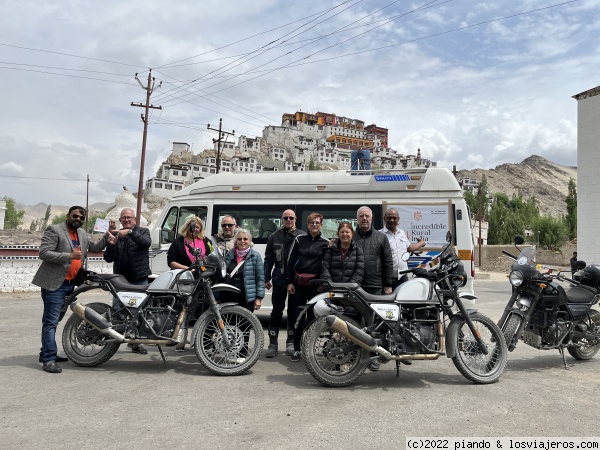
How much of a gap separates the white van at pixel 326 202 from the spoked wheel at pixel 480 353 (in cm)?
327

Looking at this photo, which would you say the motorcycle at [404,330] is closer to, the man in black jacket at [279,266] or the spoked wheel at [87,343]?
the man in black jacket at [279,266]

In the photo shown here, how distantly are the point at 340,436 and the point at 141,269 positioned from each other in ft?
11.8

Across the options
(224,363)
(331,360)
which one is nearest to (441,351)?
(331,360)

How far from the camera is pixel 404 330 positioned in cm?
489

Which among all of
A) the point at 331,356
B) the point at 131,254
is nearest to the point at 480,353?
the point at 331,356

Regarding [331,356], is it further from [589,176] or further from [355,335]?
[589,176]

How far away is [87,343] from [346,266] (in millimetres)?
3169

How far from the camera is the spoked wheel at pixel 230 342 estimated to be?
17.1 feet

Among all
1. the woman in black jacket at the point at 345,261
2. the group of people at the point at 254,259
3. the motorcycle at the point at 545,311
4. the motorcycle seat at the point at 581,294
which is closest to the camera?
the woman in black jacket at the point at 345,261

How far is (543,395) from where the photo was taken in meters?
4.62

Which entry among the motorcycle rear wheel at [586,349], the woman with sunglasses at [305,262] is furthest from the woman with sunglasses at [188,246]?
the motorcycle rear wheel at [586,349]

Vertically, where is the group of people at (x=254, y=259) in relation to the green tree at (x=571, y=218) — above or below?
below

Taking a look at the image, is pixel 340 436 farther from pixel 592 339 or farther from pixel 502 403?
pixel 592 339

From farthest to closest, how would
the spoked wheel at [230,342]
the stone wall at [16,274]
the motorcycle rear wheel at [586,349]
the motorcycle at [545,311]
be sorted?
the stone wall at [16,274]
the motorcycle rear wheel at [586,349]
the motorcycle at [545,311]
the spoked wheel at [230,342]
